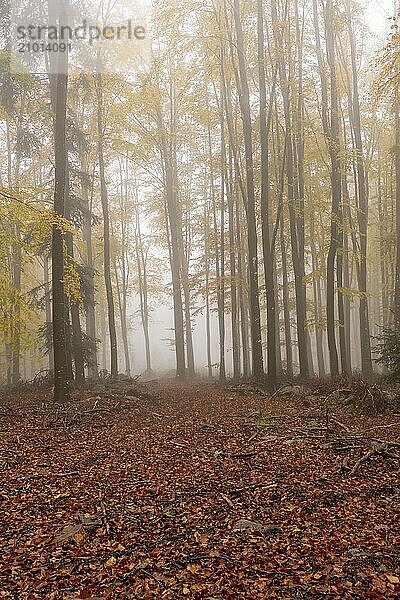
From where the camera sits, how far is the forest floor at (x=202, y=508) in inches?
132

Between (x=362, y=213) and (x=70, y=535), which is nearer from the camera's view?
(x=70, y=535)

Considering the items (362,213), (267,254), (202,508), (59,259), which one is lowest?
(202,508)

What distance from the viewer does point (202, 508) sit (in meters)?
4.64

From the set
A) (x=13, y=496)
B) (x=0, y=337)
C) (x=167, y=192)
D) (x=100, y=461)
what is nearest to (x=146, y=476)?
(x=100, y=461)

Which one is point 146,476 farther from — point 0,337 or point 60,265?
point 0,337

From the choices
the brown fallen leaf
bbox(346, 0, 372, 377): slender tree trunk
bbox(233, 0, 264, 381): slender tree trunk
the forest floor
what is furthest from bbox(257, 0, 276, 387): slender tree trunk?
the brown fallen leaf

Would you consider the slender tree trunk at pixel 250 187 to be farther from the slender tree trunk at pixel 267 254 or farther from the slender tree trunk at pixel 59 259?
the slender tree trunk at pixel 59 259

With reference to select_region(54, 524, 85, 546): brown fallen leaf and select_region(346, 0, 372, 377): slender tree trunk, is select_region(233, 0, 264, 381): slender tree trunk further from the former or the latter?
select_region(54, 524, 85, 546): brown fallen leaf

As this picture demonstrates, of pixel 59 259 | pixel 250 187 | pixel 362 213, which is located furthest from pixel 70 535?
pixel 362 213

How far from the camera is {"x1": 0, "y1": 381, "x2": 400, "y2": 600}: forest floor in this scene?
3342 mm

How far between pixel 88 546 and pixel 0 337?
1250cm

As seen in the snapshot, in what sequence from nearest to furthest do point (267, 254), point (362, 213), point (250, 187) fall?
point (267, 254), point (250, 187), point (362, 213)

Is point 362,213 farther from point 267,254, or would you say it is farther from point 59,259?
point 59,259

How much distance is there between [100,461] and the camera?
6352 millimetres
